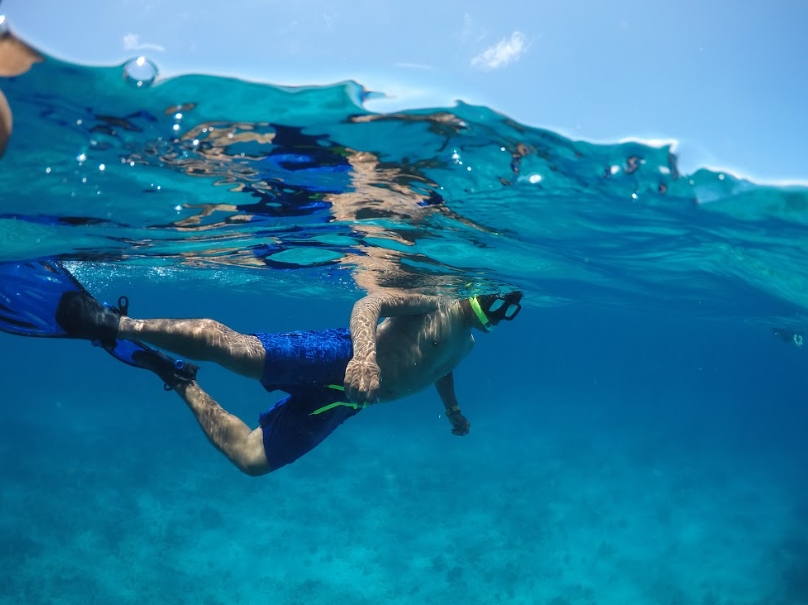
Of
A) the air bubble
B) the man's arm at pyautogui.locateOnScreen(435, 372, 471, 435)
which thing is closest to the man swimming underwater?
the man's arm at pyautogui.locateOnScreen(435, 372, 471, 435)

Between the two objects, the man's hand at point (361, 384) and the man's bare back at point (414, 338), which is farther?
the man's bare back at point (414, 338)

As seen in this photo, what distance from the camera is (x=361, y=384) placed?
5.05 m

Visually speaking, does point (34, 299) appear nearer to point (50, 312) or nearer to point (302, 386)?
point (50, 312)

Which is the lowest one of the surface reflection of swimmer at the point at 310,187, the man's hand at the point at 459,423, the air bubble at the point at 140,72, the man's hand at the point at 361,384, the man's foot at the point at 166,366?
the man's hand at the point at 459,423

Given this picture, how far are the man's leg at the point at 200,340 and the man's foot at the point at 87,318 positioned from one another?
159 mm

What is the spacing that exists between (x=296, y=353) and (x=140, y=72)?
3.62m

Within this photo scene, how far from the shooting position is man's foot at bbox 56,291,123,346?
6.41m

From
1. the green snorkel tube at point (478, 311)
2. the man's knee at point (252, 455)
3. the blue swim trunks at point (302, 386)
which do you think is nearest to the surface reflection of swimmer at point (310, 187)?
the green snorkel tube at point (478, 311)

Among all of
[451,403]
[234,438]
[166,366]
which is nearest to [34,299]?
[166,366]

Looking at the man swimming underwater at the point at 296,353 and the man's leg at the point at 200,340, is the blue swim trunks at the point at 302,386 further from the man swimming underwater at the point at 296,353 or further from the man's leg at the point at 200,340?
the man's leg at the point at 200,340

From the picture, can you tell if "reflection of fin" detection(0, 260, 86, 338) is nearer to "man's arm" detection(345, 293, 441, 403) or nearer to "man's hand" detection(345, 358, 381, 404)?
"man's arm" detection(345, 293, 441, 403)

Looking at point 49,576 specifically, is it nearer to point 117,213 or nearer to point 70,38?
point 117,213

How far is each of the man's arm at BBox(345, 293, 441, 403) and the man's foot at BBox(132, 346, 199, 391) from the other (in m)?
3.21

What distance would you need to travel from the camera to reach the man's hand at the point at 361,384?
5.05 m
